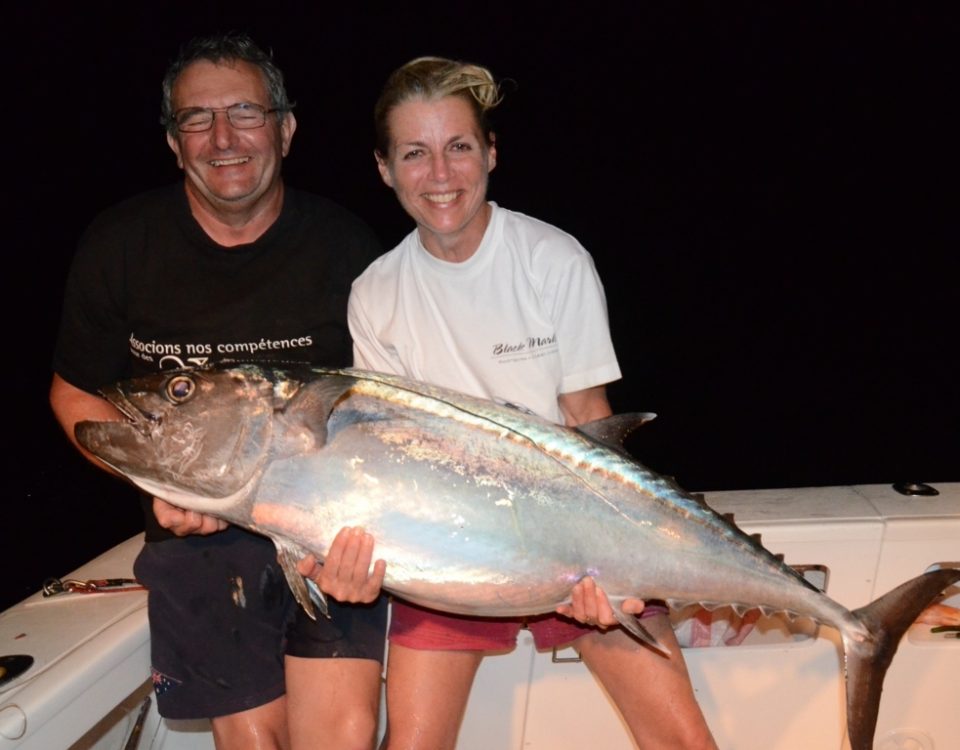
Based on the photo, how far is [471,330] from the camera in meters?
2.60

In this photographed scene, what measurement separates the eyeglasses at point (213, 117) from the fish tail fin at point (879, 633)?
88.2 inches

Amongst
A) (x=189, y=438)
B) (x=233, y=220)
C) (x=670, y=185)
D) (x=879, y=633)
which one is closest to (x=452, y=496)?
(x=189, y=438)

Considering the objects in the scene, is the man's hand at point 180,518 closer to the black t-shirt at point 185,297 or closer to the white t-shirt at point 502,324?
the black t-shirt at point 185,297

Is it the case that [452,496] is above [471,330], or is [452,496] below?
below

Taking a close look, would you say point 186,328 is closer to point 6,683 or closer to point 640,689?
point 6,683

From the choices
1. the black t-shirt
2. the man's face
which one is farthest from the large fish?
the man's face

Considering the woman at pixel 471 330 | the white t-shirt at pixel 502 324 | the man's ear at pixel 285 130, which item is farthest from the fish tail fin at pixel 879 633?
the man's ear at pixel 285 130

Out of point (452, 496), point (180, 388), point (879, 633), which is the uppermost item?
point (180, 388)

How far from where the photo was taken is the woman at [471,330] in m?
2.49

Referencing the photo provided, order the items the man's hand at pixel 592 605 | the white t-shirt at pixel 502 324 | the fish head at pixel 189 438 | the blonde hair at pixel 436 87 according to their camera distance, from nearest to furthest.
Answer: the fish head at pixel 189 438
the man's hand at pixel 592 605
the blonde hair at pixel 436 87
the white t-shirt at pixel 502 324

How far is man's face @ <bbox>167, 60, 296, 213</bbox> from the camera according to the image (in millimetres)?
2662

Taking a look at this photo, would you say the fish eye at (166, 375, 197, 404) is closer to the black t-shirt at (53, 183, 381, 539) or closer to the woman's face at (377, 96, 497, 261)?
the black t-shirt at (53, 183, 381, 539)

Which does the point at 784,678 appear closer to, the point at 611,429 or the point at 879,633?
the point at 879,633

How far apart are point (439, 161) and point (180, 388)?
0.96 m
